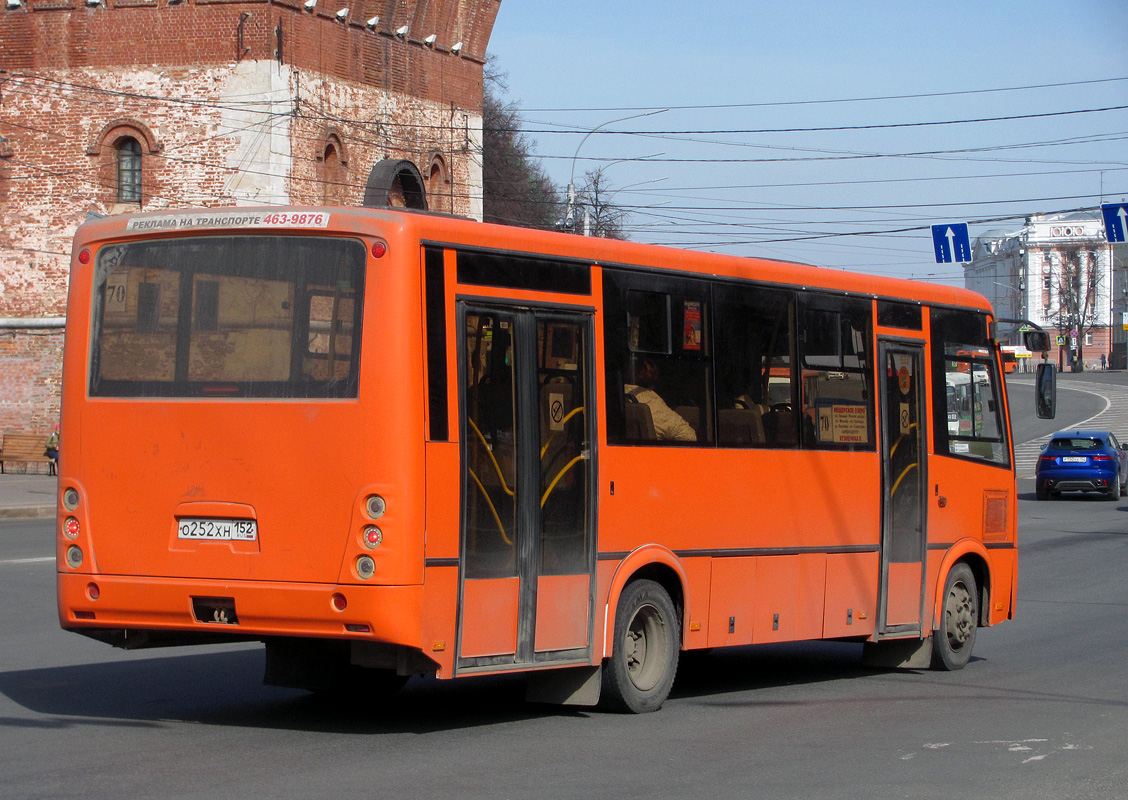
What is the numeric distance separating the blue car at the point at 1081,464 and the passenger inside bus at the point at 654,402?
2676cm

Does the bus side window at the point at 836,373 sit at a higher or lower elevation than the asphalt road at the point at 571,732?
higher

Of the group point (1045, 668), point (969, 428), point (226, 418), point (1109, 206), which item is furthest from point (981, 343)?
point (1109, 206)

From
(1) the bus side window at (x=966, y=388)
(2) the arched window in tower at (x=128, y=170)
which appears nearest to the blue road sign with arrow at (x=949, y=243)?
(2) the arched window in tower at (x=128, y=170)

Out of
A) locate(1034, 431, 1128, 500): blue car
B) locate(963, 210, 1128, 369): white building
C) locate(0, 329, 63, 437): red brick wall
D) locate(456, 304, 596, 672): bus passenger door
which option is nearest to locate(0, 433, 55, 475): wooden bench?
locate(0, 329, 63, 437): red brick wall

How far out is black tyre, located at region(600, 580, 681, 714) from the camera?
859 cm

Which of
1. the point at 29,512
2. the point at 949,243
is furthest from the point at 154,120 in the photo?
the point at 949,243

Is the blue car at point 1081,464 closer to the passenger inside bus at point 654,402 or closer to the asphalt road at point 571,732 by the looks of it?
the asphalt road at point 571,732

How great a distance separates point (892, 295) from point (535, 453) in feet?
13.7

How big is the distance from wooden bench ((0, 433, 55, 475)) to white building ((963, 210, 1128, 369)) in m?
99.8

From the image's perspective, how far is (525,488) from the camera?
7984 millimetres

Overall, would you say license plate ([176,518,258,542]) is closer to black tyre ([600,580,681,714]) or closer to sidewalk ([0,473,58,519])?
black tyre ([600,580,681,714])

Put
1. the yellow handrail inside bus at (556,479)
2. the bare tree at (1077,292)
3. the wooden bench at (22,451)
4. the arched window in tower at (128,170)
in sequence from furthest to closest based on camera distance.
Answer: the bare tree at (1077,292) < the arched window in tower at (128,170) < the wooden bench at (22,451) < the yellow handrail inside bus at (556,479)

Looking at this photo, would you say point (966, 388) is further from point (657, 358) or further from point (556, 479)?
point (556, 479)

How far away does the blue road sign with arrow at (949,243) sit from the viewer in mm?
42844
